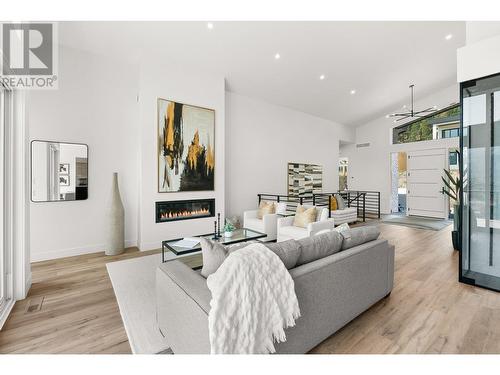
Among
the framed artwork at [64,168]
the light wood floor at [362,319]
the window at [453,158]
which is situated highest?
the window at [453,158]

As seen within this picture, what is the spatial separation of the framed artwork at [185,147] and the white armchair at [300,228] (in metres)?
1.73

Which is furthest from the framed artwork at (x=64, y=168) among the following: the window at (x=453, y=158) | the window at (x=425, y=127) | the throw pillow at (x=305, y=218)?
the window at (x=453, y=158)

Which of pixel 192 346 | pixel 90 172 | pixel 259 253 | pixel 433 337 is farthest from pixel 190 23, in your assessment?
pixel 433 337

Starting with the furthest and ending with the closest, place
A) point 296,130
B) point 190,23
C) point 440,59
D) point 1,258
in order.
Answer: point 296,130 → point 440,59 → point 190,23 → point 1,258

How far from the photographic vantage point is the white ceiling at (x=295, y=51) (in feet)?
12.4

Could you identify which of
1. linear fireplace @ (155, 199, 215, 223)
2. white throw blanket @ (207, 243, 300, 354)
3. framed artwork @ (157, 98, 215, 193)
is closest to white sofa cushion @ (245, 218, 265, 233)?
linear fireplace @ (155, 199, 215, 223)

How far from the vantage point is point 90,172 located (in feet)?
13.3

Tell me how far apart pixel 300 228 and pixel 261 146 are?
293cm

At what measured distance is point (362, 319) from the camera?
211cm

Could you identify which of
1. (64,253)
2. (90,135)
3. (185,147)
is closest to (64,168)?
(90,135)

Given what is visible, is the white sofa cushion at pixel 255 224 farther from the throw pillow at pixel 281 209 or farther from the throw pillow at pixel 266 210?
the throw pillow at pixel 281 209

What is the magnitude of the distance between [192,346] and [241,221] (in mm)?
4437

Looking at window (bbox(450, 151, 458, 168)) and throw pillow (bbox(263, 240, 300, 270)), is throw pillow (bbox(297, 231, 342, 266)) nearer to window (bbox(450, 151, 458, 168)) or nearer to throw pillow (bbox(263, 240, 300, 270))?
throw pillow (bbox(263, 240, 300, 270))
